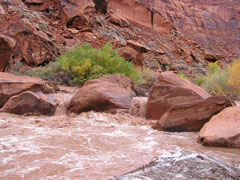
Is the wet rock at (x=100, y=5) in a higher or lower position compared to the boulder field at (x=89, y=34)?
higher

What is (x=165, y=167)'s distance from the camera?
260 centimetres

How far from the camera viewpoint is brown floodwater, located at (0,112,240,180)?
2.53 meters

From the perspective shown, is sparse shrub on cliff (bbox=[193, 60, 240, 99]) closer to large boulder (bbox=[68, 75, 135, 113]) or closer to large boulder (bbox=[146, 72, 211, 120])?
large boulder (bbox=[146, 72, 211, 120])

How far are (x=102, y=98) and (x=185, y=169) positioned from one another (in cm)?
421

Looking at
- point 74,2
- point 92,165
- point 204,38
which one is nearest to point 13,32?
point 74,2

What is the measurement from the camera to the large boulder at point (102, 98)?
21.4 feet

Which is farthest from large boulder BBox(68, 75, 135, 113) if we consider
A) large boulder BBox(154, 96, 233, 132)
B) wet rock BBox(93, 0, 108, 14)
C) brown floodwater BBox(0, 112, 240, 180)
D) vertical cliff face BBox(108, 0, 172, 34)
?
vertical cliff face BBox(108, 0, 172, 34)

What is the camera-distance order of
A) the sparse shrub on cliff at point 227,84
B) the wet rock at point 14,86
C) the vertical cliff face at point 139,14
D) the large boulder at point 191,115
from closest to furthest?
the large boulder at point 191,115, the wet rock at point 14,86, the sparse shrub on cliff at point 227,84, the vertical cliff face at point 139,14

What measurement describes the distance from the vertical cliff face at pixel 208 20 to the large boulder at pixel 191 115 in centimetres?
3092

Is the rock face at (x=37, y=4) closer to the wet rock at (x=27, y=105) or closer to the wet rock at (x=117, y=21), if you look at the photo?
the wet rock at (x=117, y=21)

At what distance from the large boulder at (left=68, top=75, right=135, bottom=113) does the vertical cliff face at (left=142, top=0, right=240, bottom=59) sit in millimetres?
28933

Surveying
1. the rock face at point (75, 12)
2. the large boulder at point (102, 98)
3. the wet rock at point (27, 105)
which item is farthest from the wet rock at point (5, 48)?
the rock face at point (75, 12)

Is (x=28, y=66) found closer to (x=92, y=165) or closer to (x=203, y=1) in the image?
(x=92, y=165)

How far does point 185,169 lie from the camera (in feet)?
8.42
